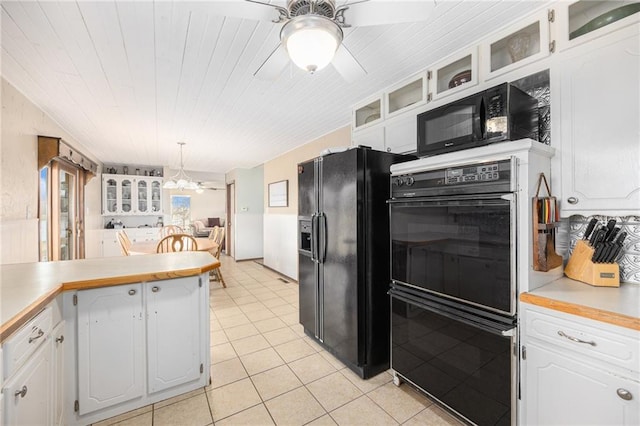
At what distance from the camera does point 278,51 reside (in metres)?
1.37

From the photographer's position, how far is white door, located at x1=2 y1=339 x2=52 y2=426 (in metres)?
1.00

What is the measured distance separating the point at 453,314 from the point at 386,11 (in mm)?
1639

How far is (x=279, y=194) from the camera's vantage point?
5.52 m

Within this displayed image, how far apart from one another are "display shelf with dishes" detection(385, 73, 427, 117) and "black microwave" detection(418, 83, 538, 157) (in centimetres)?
49

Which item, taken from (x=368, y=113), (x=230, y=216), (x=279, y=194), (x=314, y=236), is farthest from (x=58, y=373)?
(x=230, y=216)

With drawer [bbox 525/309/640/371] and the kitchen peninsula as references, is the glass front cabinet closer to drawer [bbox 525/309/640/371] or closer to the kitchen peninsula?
the kitchen peninsula

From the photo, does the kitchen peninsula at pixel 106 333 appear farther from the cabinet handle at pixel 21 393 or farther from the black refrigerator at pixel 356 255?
the black refrigerator at pixel 356 255

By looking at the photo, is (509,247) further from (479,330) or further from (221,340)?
(221,340)

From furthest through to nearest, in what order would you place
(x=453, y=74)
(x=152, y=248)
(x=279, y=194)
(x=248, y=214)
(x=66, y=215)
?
(x=248, y=214) → (x=279, y=194) → (x=66, y=215) → (x=152, y=248) → (x=453, y=74)

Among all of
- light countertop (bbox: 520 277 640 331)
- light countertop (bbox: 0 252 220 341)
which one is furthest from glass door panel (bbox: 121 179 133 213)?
light countertop (bbox: 520 277 640 331)

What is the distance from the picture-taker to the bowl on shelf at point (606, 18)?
4.39ft

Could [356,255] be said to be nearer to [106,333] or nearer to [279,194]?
[106,333]

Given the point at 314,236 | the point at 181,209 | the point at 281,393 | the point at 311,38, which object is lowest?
the point at 281,393

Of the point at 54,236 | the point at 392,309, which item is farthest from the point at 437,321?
the point at 54,236
